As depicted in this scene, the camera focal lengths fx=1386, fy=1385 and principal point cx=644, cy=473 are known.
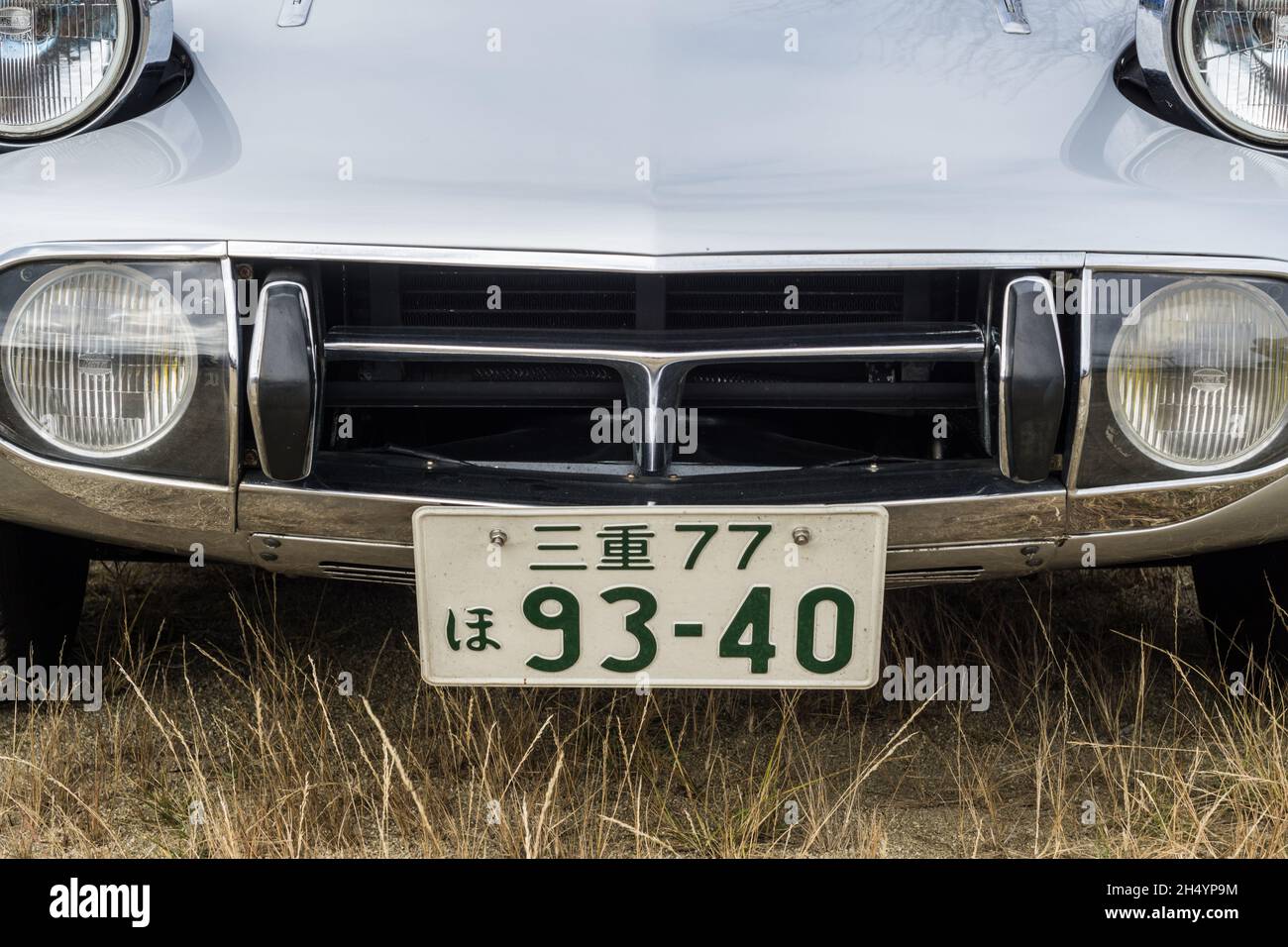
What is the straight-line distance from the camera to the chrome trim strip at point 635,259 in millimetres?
1659

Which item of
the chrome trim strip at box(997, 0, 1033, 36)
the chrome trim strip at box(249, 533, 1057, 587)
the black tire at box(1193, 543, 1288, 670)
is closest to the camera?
the chrome trim strip at box(249, 533, 1057, 587)

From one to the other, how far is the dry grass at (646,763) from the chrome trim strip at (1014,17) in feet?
3.04

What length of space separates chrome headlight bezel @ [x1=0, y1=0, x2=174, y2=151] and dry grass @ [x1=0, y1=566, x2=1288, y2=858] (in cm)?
75

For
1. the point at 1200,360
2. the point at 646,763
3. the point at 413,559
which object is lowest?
the point at 646,763

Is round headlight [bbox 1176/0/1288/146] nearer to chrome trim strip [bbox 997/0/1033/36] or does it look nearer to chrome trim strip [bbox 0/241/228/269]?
chrome trim strip [bbox 997/0/1033/36]

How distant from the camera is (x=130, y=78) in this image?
183cm

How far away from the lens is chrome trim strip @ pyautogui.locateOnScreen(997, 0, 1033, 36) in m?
2.02

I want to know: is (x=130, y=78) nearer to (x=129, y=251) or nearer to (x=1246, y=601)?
(x=129, y=251)

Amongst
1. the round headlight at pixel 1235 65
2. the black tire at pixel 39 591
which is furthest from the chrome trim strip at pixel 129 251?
the round headlight at pixel 1235 65

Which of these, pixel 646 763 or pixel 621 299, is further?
pixel 646 763

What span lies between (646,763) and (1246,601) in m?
1.01

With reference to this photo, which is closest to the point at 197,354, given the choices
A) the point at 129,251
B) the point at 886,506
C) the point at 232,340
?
the point at 232,340

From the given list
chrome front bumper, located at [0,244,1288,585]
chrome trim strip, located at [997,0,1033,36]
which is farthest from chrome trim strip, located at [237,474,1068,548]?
chrome trim strip, located at [997,0,1033,36]
